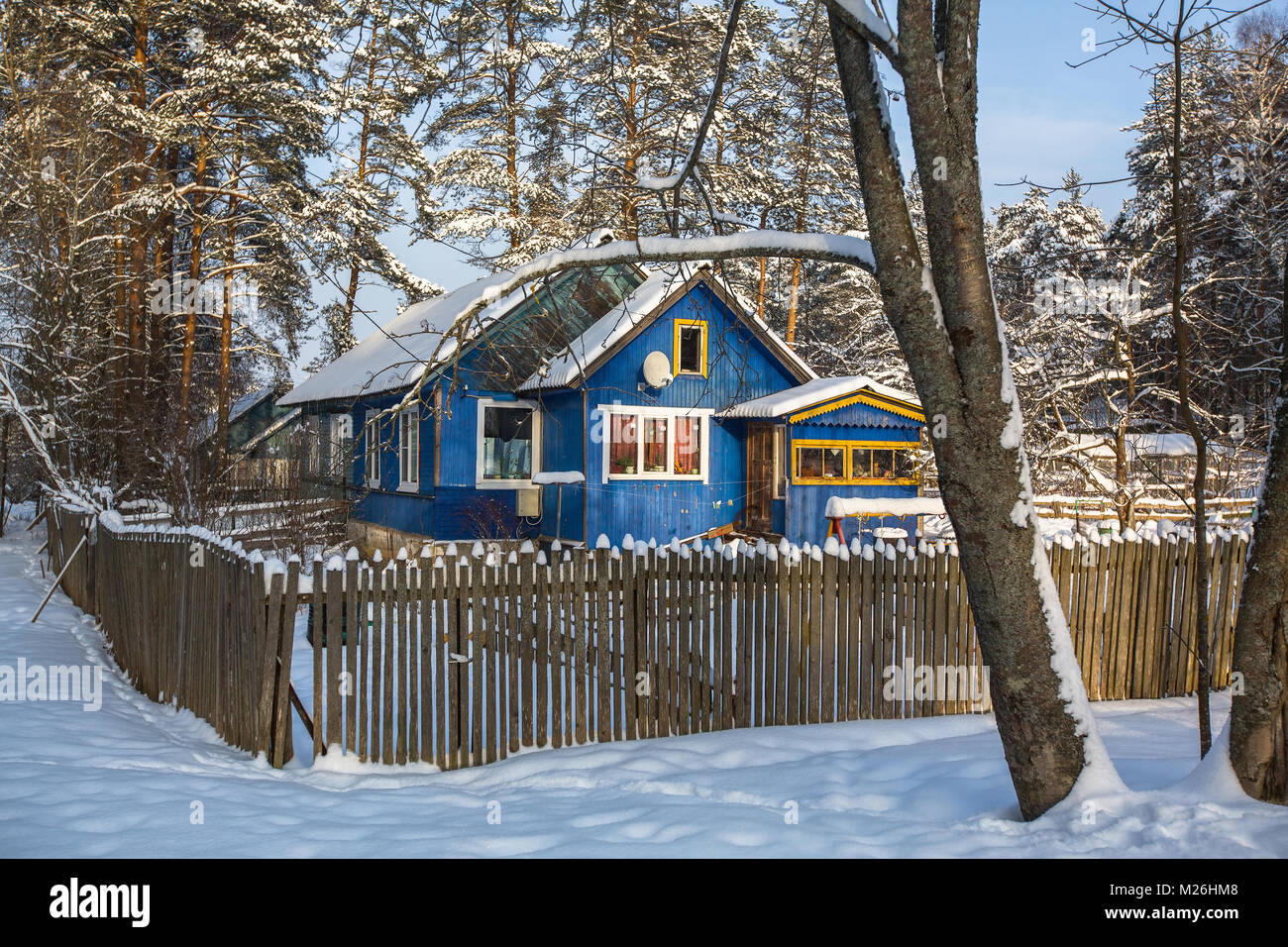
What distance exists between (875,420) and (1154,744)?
1282cm

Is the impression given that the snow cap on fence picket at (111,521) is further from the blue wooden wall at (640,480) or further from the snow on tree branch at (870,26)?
the snow on tree branch at (870,26)

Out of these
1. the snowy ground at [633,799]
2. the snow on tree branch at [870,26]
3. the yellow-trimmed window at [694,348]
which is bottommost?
the snowy ground at [633,799]

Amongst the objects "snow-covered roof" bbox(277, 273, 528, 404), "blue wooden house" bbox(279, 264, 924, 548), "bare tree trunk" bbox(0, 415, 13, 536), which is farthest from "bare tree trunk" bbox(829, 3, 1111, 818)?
"bare tree trunk" bbox(0, 415, 13, 536)

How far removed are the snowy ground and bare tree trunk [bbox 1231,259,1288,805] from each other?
15 cm

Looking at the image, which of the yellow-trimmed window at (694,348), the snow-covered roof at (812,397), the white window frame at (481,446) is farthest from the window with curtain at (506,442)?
the snow-covered roof at (812,397)

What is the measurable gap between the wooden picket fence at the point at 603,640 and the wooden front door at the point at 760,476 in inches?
424

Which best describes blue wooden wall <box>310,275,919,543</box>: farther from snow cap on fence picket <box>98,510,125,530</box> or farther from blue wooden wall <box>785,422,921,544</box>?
snow cap on fence picket <box>98,510,125,530</box>

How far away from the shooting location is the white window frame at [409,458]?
18172mm

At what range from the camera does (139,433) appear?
17.9m

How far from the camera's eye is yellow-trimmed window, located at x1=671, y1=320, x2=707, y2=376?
60.1 ft

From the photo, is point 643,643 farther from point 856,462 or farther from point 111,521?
point 856,462

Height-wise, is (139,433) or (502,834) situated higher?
(139,433)
